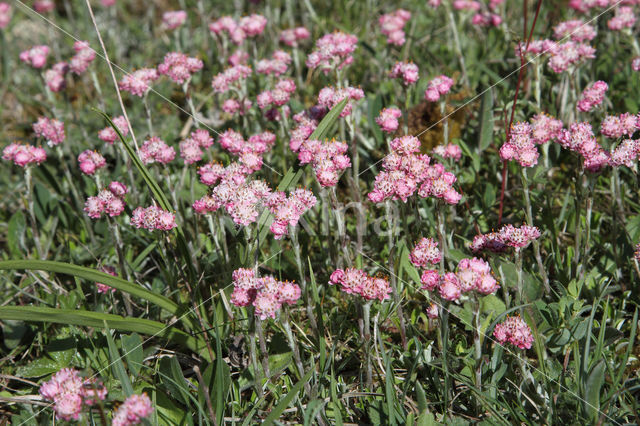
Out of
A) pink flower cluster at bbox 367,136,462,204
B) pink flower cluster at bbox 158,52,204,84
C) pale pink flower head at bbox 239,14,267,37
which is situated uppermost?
pale pink flower head at bbox 239,14,267,37

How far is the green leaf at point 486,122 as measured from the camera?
11.0ft

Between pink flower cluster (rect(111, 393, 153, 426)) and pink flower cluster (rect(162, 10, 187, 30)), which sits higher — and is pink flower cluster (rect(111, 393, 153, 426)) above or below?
below

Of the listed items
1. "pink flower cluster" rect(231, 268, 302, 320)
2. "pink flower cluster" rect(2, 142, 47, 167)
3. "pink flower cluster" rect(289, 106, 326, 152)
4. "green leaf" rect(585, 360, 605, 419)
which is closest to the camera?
"green leaf" rect(585, 360, 605, 419)

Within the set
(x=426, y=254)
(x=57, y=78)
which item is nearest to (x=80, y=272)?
(x=426, y=254)

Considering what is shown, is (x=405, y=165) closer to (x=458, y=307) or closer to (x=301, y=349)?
(x=458, y=307)

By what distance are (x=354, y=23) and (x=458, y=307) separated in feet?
12.2

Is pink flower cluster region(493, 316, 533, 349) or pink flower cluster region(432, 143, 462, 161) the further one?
pink flower cluster region(432, 143, 462, 161)

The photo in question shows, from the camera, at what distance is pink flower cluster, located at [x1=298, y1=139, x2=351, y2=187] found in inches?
91.4

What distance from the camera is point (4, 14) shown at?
612 cm

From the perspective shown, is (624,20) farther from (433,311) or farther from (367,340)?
(367,340)

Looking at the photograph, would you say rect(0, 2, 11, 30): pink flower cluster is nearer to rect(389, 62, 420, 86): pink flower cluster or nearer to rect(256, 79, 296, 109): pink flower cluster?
rect(256, 79, 296, 109): pink flower cluster

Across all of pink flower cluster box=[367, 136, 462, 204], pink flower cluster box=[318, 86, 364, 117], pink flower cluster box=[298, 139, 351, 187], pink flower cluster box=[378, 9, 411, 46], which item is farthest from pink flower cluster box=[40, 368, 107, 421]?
pink flower cluster box=[378, 9, 411, 46]

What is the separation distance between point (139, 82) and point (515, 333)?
2316 millimetres

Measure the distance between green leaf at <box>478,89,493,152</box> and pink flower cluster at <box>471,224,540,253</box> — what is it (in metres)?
1.22
